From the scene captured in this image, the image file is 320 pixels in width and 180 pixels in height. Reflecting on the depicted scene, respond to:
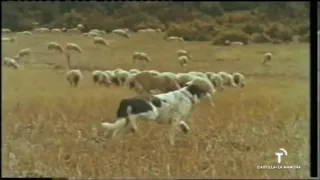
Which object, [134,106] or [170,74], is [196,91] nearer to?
[170,74]

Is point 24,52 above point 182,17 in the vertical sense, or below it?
below

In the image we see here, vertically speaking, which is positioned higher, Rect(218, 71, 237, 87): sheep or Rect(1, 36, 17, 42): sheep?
Rect(1, 36, 17, 42): sheep

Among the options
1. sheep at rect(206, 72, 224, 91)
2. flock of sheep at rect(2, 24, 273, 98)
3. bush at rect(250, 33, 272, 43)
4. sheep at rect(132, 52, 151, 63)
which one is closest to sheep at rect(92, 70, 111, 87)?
flock of sheep at rect(2, 24, 273, 98)

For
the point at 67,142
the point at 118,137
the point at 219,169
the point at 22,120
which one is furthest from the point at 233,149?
the point at 22,120

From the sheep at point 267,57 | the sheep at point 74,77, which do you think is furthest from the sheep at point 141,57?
the sheep at point 267,57

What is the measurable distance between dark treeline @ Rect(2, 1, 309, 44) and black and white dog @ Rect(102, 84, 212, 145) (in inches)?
8.6

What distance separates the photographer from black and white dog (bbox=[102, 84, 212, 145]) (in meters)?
2.63

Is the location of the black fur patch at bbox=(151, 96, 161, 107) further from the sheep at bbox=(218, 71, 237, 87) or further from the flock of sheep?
the sheep at bbox=(218, 71, 237, 87)

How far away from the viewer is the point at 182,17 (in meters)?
2.65

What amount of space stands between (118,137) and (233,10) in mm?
643

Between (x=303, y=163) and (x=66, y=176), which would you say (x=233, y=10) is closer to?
(x=303, y=163)

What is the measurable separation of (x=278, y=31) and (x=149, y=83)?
524mm

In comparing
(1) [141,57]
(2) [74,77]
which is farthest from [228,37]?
(2) [74,77]

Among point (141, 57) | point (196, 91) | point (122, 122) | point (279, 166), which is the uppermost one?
point (141, 57)
